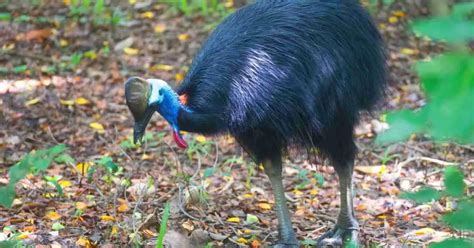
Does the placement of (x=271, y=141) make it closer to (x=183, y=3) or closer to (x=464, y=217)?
(x=464, y=217)

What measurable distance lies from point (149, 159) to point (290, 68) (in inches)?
69.0

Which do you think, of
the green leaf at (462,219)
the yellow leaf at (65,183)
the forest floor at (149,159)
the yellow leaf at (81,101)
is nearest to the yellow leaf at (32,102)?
the forest floor at (149,159)

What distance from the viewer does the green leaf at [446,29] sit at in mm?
1526

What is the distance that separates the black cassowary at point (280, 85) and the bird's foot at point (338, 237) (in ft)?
0.17

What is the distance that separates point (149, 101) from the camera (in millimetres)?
3436

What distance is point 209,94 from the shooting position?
3516mm

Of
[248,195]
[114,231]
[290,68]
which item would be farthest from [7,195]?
[248,195]

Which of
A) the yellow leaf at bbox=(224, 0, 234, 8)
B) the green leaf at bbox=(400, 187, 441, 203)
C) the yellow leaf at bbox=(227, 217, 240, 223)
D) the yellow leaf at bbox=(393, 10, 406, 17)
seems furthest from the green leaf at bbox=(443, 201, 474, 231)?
the yellow leaf at bbox=(224, 0, 234, 8)

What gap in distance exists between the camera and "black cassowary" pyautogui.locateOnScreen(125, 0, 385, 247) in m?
3.49

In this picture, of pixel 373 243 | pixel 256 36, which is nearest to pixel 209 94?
pixel 256 36

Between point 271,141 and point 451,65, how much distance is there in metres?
2.15

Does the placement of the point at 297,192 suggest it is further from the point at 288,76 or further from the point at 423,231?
the point at 288,76

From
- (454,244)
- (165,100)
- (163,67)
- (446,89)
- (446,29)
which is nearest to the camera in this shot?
(446,89)

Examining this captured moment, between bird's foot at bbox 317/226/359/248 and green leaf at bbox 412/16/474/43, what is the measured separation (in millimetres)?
2505
